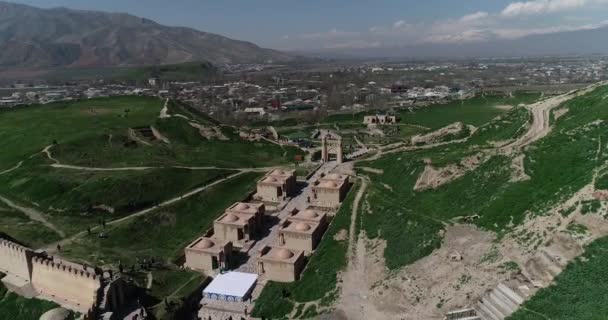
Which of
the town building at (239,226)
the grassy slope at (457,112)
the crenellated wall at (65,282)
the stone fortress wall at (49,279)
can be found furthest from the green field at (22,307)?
the grassy slope at (457,112)

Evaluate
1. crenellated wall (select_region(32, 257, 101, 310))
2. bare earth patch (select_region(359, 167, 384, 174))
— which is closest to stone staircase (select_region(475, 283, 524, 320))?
crenellated wall (select_region(32, 257, 101, 310))

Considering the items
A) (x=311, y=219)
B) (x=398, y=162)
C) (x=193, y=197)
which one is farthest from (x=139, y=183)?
(x=398, y=162)

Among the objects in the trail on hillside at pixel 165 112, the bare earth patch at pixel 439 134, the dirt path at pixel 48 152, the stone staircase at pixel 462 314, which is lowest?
the stone staircase at pixel 462 314

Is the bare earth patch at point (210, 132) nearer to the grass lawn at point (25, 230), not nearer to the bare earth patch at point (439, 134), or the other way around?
the bare earth patch at point (439, 134)

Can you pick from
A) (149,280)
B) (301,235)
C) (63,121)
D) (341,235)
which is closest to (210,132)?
(63,121)

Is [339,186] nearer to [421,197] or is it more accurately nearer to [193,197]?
[421,197]

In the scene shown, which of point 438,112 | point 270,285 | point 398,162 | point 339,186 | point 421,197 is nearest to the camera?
point 270,285
